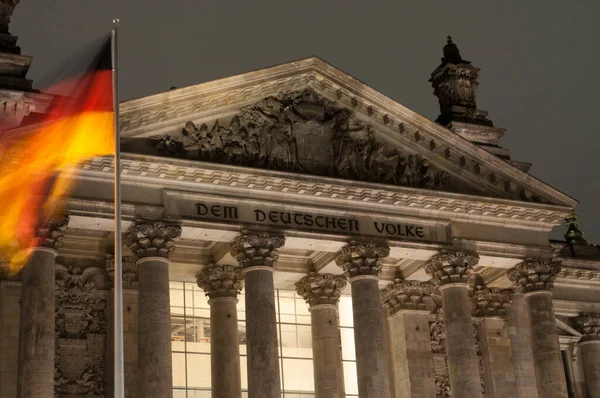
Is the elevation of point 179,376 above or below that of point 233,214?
below

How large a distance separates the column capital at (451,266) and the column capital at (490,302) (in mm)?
4350

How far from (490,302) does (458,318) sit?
5.62 meters

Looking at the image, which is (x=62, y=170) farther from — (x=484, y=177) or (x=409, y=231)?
(x=484, y=177)

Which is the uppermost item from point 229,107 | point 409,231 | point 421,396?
point 229,107

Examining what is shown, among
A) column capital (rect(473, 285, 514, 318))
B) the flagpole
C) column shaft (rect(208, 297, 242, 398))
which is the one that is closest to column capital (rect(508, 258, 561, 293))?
column capital (rect(473, 285, 514, 318))

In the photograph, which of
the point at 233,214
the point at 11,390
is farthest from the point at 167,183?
the point at 11,390

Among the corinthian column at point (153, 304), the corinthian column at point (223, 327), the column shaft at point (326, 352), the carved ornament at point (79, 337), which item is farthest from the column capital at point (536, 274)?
the carved ornament at point (79, 337)

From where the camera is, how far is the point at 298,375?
48469mm

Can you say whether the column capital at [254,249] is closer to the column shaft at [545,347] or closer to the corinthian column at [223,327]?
the corinthian column at [223,327]

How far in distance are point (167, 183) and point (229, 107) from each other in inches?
160

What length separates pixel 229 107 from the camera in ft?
142

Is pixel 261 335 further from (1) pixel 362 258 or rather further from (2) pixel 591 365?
(2) pixel 591 365

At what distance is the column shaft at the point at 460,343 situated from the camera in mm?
44219

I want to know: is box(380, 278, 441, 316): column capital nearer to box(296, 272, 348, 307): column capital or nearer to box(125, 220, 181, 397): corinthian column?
box(296, 272, 348, 307): column capital
